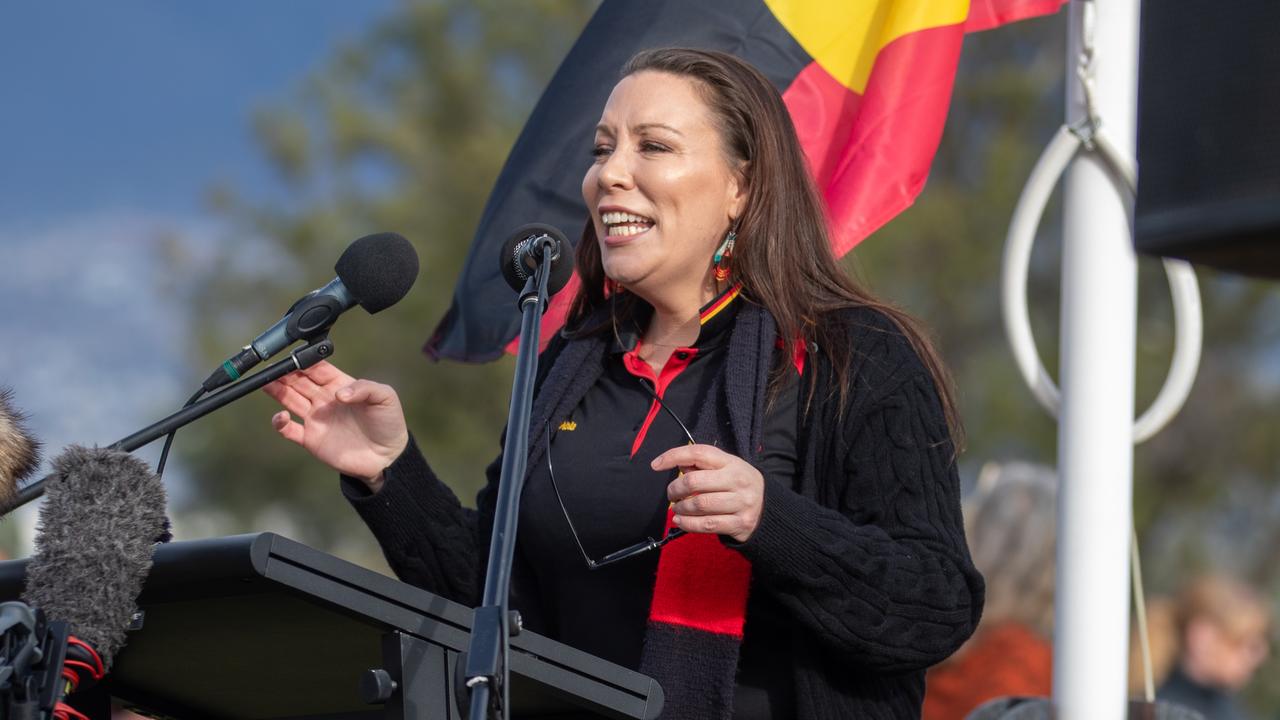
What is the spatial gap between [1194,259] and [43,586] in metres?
1.47

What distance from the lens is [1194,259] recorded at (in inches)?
47.1

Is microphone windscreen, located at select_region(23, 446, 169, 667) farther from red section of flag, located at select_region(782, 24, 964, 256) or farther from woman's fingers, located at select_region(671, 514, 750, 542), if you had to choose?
red section of flag, located at select_region(782, 24, 964, 256)

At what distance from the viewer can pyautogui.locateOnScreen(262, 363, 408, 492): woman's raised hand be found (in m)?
2.73

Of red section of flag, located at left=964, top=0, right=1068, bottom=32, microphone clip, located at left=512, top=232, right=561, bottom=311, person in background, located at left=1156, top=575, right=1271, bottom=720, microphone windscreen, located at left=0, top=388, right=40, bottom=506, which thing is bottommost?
microphone windscreen, located at left=0, top=388, right=40, bottom=506

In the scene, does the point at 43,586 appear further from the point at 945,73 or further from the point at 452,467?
the point at 452,467

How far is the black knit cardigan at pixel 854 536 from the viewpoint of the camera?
8.23 ft

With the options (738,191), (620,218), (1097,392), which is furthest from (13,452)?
(1097,392)

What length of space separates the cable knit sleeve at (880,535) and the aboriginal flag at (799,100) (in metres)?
1.02

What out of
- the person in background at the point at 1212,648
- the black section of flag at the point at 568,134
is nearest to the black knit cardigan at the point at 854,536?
the black section of flag at the point at 568,134

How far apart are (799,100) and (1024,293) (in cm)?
114

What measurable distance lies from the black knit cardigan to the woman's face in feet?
0.96

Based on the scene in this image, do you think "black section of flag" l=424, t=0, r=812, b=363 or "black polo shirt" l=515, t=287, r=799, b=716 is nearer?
"black polo shirt" l=515, t=287, r=799, b=716

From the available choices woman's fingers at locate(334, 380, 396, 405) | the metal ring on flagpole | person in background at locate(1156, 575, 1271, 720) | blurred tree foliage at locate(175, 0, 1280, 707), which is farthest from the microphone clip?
blurred tree foliage at locate(175, 0, 1280, 707)

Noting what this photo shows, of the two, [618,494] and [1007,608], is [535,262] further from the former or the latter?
[1007,608]
